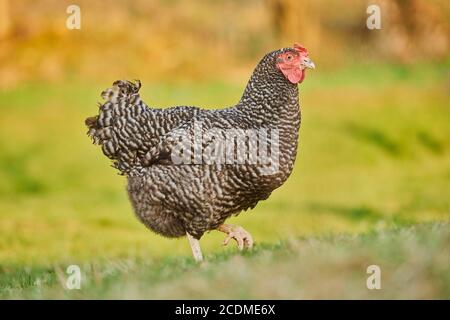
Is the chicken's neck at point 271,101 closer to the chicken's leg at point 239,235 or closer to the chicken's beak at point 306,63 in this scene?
the chicken's beak at point 306,63

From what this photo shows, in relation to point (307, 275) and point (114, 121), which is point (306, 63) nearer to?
point (114, 121)

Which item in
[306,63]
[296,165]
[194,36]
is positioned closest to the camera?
[306,63]

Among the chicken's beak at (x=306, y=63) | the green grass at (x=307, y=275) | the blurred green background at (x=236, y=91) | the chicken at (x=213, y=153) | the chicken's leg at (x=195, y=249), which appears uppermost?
the blurred green background at (x=236, y=91)

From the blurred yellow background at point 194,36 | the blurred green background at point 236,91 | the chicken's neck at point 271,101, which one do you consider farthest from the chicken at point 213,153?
the blurred yellow background at point 194,36

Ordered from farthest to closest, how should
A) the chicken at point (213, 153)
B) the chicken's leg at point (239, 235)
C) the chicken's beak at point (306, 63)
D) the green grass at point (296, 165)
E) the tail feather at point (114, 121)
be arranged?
the green grass at point (296, 165) < the tail feather at point (114, 121) < the chicken's leg at point (239, 235) < the chicken's beak at point (306, 63) < the chicken at point (213, 153)

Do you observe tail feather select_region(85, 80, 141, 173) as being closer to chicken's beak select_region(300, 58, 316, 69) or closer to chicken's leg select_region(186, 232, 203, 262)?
chicken's leg select_region(186, 232, 203, 262)

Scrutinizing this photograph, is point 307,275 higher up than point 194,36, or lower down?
lower down

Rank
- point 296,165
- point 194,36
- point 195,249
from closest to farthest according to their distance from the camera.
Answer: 1. point 195,249
2. point 296,165
3. point 194,36

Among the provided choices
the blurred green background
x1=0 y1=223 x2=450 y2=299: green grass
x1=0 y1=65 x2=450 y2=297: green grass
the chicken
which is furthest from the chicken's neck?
the blurred green background

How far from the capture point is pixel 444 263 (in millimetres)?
5844

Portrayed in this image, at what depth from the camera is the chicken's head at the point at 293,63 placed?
7.68m

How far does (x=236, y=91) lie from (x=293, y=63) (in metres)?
12.8

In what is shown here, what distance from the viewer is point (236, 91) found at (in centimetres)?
2050

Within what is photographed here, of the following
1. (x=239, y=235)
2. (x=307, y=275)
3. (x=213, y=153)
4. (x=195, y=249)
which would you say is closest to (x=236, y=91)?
(x=239, y=235)
